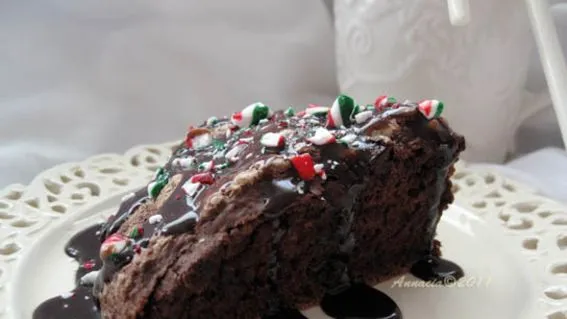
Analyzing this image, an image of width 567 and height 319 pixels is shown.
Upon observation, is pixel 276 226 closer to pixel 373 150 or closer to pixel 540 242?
pixel 373 150

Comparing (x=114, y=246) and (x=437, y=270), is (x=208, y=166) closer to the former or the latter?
(x=114, y=246)

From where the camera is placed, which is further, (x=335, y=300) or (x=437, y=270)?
(x=437, y=270)

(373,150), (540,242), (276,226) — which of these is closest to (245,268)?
(276,226)

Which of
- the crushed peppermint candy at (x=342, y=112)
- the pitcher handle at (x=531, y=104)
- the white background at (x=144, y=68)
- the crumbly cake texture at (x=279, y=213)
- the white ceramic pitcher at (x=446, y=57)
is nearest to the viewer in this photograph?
the crumbly cake texture at (x=279, y=213)

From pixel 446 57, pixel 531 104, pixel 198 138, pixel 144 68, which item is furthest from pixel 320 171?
pixel 144 68

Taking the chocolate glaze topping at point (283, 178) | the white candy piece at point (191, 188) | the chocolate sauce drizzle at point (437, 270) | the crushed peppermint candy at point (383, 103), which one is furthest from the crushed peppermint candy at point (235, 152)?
the chocolate sauce drizzle at point (437, 270)

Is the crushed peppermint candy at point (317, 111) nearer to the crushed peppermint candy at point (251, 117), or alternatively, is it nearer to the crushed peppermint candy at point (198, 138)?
the crushed peppermint candy at point (251, 117)

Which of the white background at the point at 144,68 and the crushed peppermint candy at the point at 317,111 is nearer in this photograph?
the crushed peppermint candy at the point at 317,111
